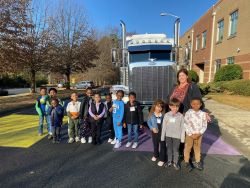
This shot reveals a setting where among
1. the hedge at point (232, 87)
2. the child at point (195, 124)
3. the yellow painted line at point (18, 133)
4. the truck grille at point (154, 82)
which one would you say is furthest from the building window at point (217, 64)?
the child at point (195, 124)

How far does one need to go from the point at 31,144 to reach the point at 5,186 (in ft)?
7.58

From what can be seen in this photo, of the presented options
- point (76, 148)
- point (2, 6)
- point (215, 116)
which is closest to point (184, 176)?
point (76, 148)

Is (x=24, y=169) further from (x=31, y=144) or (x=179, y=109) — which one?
(x=179, y=109)

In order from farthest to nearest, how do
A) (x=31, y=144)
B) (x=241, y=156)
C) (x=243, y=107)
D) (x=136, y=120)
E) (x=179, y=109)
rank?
1. (x=243, y=107)
2. (x=31, y=144)
3. (x=136, y=120)
4. (x=241, y=156)
5. (x=179, y=109)

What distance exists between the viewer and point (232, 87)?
54.5 ft

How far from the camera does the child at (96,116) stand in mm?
5676

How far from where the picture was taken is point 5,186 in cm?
355

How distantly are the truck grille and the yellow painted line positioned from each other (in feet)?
11.2

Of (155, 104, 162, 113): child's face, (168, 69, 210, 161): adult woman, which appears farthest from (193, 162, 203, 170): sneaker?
(155, 104, 162, 113): child's face

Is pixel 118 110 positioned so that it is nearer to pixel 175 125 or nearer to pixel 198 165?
pixel 175 125

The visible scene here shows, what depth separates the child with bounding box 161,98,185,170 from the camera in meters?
4.18

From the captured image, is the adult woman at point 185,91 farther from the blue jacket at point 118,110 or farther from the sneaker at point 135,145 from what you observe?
the sneaker at point 135,145

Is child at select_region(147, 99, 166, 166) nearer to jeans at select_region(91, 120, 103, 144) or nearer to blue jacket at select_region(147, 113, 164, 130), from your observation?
blue jacket at select_region(147, 113, 164, 130)

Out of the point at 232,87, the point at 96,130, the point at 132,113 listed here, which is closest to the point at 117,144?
the point at 96,130
